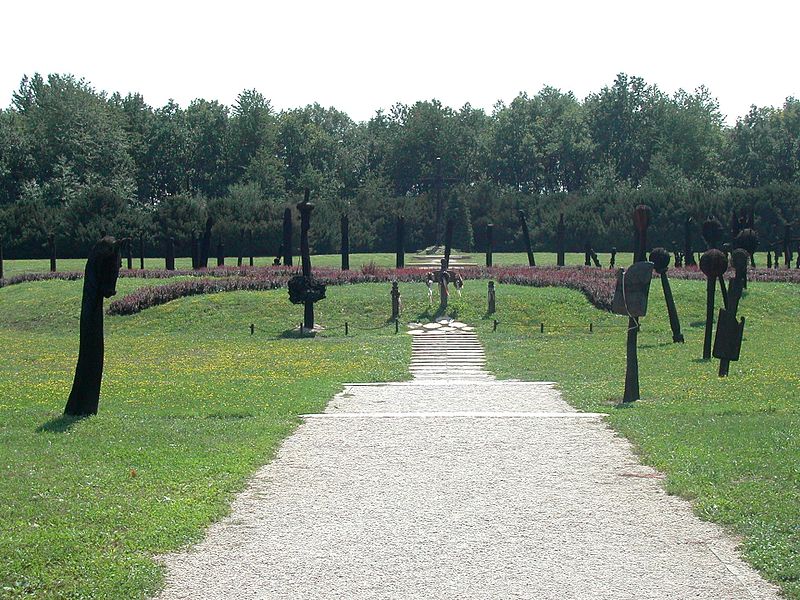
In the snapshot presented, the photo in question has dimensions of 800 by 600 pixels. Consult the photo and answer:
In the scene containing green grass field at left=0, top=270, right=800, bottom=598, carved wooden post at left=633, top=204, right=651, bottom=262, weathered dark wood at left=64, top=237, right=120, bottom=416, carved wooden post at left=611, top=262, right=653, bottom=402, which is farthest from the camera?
carved wooden post at left=633, top=204, right=651, bottom=262

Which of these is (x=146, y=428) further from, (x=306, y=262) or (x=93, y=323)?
(x=306, y=262)

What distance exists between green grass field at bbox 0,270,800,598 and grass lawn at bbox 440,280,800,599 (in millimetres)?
41

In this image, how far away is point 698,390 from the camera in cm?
1850

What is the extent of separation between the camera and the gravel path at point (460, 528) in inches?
295

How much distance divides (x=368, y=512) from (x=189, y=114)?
96.0m

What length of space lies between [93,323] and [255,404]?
9.47ft

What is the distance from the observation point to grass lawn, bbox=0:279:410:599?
320 inches

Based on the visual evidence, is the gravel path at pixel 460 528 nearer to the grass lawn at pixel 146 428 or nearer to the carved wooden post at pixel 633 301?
the grass lawn at pixel 146 428

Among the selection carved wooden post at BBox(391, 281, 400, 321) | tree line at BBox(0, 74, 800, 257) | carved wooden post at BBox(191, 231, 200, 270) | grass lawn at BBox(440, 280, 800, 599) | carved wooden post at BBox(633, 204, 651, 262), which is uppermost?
tree line at BBox(0, 74, 800, 257)

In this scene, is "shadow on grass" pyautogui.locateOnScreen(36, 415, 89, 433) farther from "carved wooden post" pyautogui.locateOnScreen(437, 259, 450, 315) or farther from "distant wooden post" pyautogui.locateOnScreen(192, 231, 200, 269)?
"distant wooden post" pyautogui.locateOnScreen(192, 231, 200, 269)

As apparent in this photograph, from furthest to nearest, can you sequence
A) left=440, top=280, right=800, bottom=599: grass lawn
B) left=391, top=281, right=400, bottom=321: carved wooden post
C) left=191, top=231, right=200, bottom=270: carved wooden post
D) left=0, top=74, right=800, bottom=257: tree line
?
left=0, top=74, right=800, bottom=257: tree line → left=191, top=231, right=200, bottom=270: carved wooden post → left=391, top=281, right=400, bottom=321: carved wooden post → left=440, top=280, right=800, bottom=599: grass lawn

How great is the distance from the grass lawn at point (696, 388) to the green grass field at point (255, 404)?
4 centimetres

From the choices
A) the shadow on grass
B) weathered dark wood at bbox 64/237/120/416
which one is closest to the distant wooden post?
weathered dark wood at bbox 64/237/120/416

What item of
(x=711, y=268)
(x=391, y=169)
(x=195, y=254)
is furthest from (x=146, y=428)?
(x=391, y=169)
